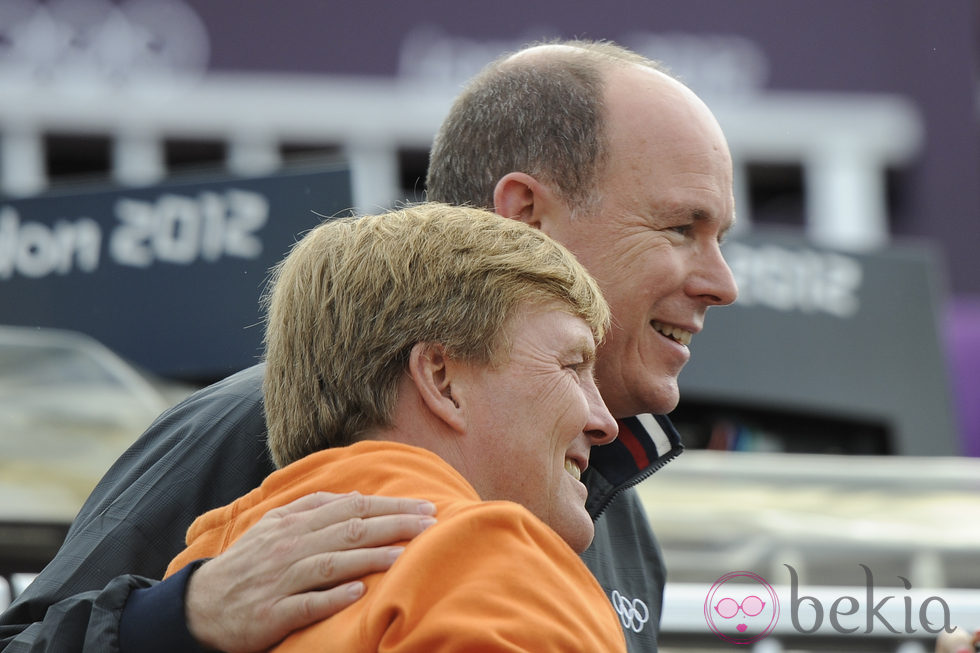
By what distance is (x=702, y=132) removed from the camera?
2229mm

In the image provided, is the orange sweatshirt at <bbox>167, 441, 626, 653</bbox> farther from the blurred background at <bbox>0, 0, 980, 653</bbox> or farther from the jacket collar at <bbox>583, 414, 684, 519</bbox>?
the blurred background at <bbox>0, 0, 980, 653</bbox>

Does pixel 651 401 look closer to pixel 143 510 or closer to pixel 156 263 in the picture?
pixel 143 510

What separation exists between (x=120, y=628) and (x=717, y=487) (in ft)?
8.74

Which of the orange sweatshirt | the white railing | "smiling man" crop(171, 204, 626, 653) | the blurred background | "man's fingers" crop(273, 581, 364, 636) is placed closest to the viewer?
the orange sweatshirt

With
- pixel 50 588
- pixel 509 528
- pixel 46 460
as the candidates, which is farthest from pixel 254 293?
pixel 509 528

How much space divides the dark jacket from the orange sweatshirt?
0.87ft

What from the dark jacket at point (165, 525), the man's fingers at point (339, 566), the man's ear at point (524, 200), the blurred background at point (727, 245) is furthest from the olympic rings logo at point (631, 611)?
the man's fingers at point (339, 566)

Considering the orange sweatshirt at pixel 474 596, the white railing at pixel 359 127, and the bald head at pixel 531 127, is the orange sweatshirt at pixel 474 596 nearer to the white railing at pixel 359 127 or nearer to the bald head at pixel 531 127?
the bald head at pixel 531 127

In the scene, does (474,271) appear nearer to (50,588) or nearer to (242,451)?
(242,451)

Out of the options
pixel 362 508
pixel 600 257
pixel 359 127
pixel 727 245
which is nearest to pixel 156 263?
pixel 600 257

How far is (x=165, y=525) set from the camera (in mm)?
1788

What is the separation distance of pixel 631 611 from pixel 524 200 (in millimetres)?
660

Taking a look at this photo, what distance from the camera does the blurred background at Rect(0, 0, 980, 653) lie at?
3.42 m

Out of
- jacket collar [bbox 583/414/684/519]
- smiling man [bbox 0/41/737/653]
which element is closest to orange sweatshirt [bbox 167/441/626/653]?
smiling man [bbox 0/41/737/653]
